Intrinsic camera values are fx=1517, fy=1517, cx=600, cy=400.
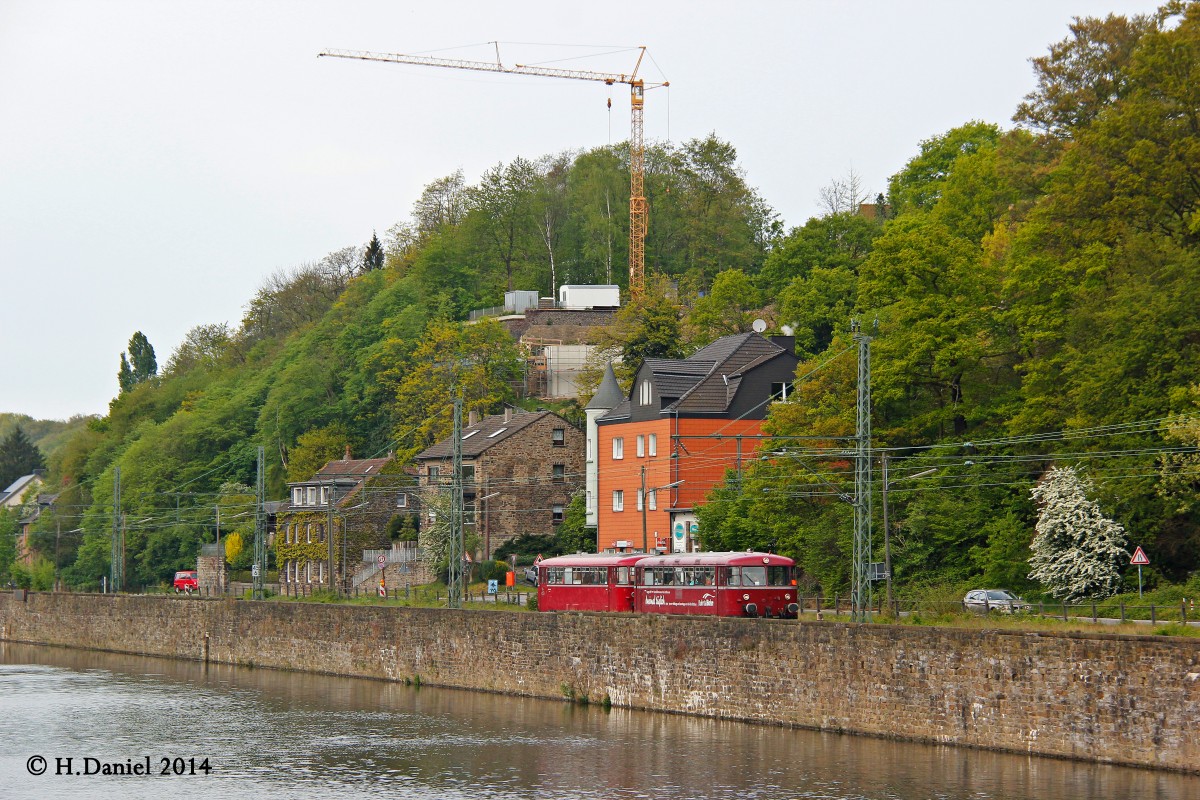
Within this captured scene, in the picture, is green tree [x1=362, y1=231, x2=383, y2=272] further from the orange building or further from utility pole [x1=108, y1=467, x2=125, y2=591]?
the orange building

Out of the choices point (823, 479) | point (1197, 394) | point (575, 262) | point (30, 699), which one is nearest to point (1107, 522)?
point (1197, 394)

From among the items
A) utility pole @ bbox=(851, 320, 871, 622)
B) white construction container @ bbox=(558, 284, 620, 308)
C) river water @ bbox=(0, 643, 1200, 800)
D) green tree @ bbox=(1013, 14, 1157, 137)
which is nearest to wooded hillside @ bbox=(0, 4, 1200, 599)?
green tree @ bbox=(1013, 14, 1157, 137)

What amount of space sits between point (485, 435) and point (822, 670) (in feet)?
183

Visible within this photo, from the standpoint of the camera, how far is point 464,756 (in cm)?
3891

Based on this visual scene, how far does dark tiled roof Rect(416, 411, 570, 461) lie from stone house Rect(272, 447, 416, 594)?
2.56 meters

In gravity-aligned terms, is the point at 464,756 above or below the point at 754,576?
below

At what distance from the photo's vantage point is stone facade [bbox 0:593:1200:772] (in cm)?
3138

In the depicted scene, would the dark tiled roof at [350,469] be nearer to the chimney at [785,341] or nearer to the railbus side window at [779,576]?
the chimney at [785,341]

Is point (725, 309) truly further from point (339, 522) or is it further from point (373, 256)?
point (373, 256)

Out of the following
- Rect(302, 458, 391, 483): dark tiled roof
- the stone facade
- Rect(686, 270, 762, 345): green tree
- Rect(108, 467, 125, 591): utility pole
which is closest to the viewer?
the stone facade

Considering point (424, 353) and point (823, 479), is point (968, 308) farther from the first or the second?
point (424, 353)

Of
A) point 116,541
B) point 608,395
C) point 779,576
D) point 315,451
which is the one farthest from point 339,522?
point 779,576

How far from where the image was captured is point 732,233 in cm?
12506

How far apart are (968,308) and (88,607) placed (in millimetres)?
50653
